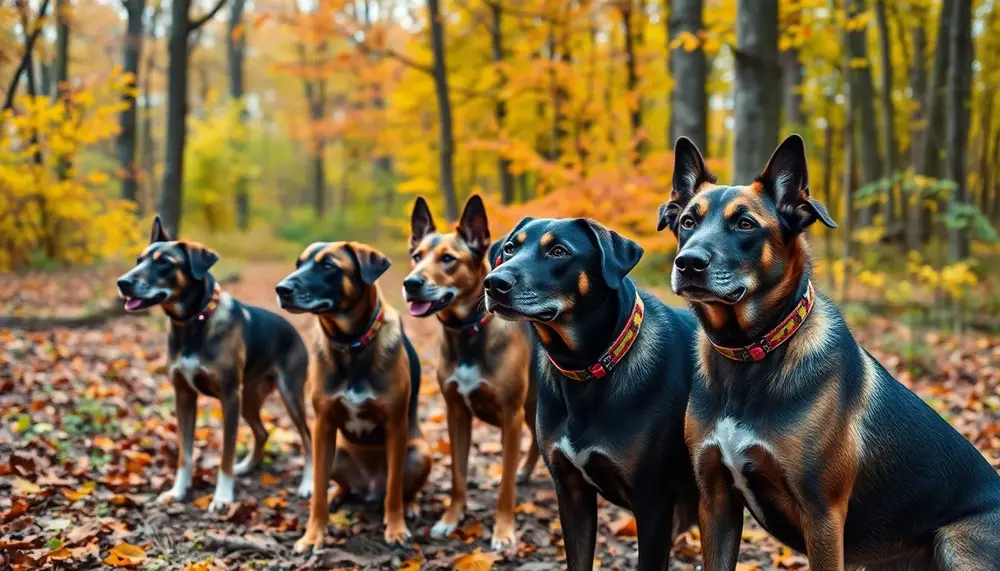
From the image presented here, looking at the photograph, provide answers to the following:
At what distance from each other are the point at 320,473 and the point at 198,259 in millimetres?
1841

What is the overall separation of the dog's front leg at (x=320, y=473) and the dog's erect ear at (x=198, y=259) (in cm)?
137

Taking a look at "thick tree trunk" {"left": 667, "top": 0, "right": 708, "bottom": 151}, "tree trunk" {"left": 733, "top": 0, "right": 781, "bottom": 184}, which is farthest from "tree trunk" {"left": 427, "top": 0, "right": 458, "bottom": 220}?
"tree trunk" {"left": 733, "top": 0, "right": 781, "bottom": 184}

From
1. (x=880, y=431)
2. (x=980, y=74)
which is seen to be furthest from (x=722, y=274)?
(x=980, y=74)

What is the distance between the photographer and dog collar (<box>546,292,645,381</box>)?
11.3ft

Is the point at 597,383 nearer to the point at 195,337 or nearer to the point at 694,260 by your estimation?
the point at 694,260

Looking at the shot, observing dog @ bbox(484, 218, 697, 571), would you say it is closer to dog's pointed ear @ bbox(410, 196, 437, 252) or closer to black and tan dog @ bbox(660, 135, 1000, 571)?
black and tan dog @ bbox(660, 135, 1000, 571)

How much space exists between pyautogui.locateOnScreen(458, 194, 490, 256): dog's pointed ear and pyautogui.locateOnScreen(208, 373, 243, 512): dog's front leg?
204cm

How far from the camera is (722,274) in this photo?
2.80 meters

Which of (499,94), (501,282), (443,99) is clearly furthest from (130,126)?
(501,282)

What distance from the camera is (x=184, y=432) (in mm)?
5406

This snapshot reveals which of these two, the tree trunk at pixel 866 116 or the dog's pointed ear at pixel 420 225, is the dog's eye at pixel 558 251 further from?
the tree trunk at pixel 866 116

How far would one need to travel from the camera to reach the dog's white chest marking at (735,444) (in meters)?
2.83

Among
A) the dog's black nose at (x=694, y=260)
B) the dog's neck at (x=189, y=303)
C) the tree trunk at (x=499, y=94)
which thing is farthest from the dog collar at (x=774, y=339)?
the tree trunk at (x=499, y=94)

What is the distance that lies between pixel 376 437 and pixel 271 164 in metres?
40.9
